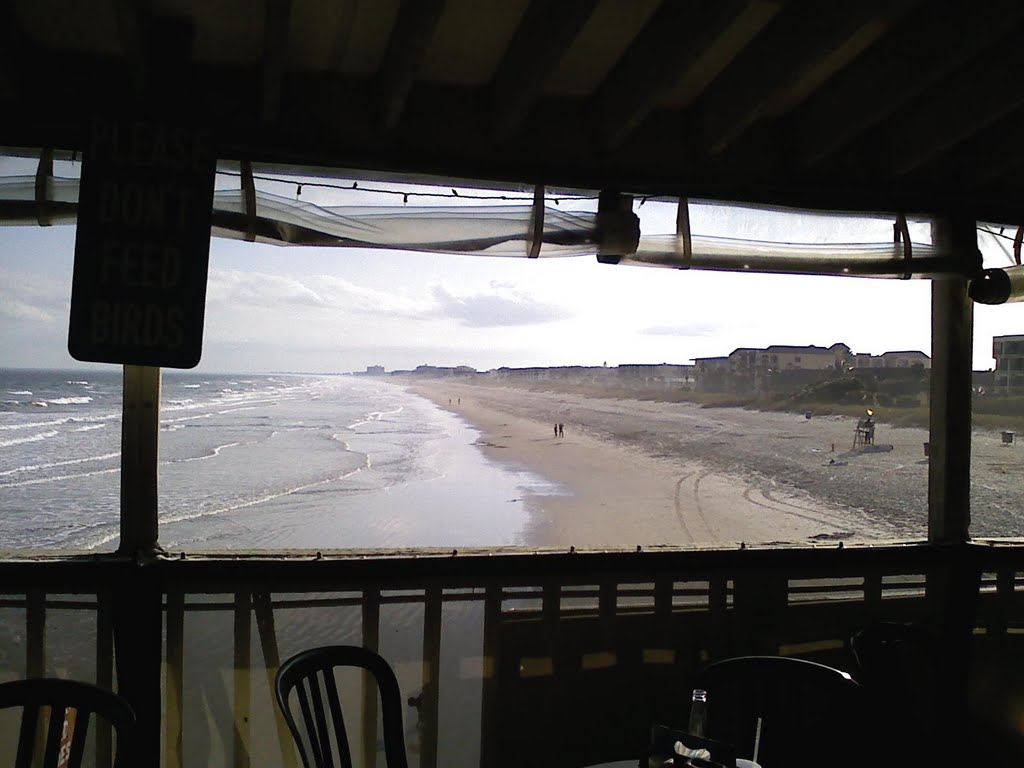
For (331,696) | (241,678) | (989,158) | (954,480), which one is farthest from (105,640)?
(989,158)

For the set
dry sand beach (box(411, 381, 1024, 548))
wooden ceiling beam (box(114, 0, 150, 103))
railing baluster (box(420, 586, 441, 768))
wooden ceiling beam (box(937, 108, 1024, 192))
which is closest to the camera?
wooden ceiling beam (box(114, 0, 150, 103))

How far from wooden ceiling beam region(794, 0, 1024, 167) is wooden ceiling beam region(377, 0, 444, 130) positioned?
122cm

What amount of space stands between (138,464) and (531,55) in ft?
4.94

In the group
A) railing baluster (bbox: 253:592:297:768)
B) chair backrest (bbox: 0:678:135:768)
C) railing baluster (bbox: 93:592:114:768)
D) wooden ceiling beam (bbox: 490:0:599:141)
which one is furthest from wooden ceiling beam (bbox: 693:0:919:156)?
railing baluster (bbox: 93:592:114:768)

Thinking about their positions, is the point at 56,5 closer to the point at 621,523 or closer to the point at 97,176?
the point at 97,176

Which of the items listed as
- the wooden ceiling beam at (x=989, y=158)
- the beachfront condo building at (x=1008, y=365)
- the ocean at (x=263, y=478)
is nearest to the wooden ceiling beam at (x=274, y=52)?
the wooden ceiling beam at (x=989, y=158)

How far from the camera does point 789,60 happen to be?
1.71m

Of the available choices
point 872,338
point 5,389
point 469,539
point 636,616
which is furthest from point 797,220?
point 5,389

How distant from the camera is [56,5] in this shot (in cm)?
161

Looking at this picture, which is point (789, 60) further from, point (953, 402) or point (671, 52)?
point (953, 402)

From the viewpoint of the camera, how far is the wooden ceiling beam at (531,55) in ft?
5.07

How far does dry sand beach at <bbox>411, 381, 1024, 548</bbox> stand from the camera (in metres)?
9.89

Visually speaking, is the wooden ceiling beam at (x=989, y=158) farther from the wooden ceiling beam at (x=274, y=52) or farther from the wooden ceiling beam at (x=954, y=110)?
the wooden ceiling beam at (x=274, y=52)

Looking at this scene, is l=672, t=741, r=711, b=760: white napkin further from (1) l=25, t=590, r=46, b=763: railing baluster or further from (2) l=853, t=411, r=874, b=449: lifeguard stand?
(2) l=853, t=411, r=874, b=449: lifeguard stand
